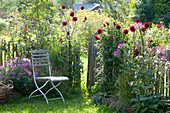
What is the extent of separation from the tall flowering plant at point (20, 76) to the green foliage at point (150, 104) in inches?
104

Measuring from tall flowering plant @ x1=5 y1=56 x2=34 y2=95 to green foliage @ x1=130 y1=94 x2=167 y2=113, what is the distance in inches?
104

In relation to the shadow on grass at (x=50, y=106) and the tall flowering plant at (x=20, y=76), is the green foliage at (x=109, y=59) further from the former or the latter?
the tall flowering plant at (x=20, y=76)

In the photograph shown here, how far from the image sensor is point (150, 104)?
12.4ft

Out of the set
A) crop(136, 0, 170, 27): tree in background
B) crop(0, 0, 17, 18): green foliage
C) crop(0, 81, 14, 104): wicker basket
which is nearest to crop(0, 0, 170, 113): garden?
crop(0, 81, 14, 104): wicker basket

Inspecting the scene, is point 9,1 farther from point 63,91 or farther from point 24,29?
point 63,91

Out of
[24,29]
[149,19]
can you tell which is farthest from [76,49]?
[149,19]

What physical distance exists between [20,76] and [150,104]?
307 cm

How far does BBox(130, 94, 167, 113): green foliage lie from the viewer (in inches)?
145

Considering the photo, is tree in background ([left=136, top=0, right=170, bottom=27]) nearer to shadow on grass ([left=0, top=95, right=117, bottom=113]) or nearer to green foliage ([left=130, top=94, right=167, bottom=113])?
shadow on grass ([left=0, top=95, right=117, bottom=113])

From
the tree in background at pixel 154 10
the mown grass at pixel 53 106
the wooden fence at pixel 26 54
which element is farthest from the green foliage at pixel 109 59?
the tree in background at pixel 154 10

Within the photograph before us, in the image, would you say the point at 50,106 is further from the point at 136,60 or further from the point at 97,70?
the point at 136,60

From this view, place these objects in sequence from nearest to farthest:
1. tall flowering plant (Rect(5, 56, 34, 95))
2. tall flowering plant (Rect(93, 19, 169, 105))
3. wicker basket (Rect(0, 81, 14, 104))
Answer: tall flowering plant (Rect(93, 19, 169, 105))
wicker basket (Rect(0, 81, 14, 104))
tall flowering plant (Rect(5, 56, 34, 95))

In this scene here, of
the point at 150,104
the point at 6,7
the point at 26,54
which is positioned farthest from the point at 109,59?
the point at 6,7

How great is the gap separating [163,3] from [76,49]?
36.6 ft
